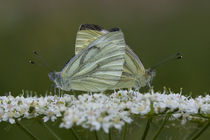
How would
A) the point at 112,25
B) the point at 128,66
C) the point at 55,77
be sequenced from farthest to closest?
the point at 112,25, the point at 128,66, the point at 55,77

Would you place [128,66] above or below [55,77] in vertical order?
above

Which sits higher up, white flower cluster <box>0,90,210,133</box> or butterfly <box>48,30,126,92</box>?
butterfly <box>48,30,126,92</box>

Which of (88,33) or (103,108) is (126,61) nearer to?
(88,33)

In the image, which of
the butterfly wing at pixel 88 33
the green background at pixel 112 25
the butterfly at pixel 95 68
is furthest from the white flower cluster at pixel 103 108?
the green background at pixel 112 25

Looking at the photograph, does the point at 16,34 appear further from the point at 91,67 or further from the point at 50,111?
the point at 50,111

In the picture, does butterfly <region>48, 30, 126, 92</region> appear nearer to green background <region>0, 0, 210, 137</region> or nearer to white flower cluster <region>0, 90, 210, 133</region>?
white flower cluster <region>0, 90, 210, 133</region>

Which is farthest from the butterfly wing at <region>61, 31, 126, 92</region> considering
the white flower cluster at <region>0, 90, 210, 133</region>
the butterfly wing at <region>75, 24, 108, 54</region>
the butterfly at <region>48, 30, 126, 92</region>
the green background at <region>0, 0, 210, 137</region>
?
the green background at <region>0, 0, 210, 137</region>

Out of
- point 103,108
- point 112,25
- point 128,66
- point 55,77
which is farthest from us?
point 112,25

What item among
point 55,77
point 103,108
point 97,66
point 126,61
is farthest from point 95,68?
point 103,108
